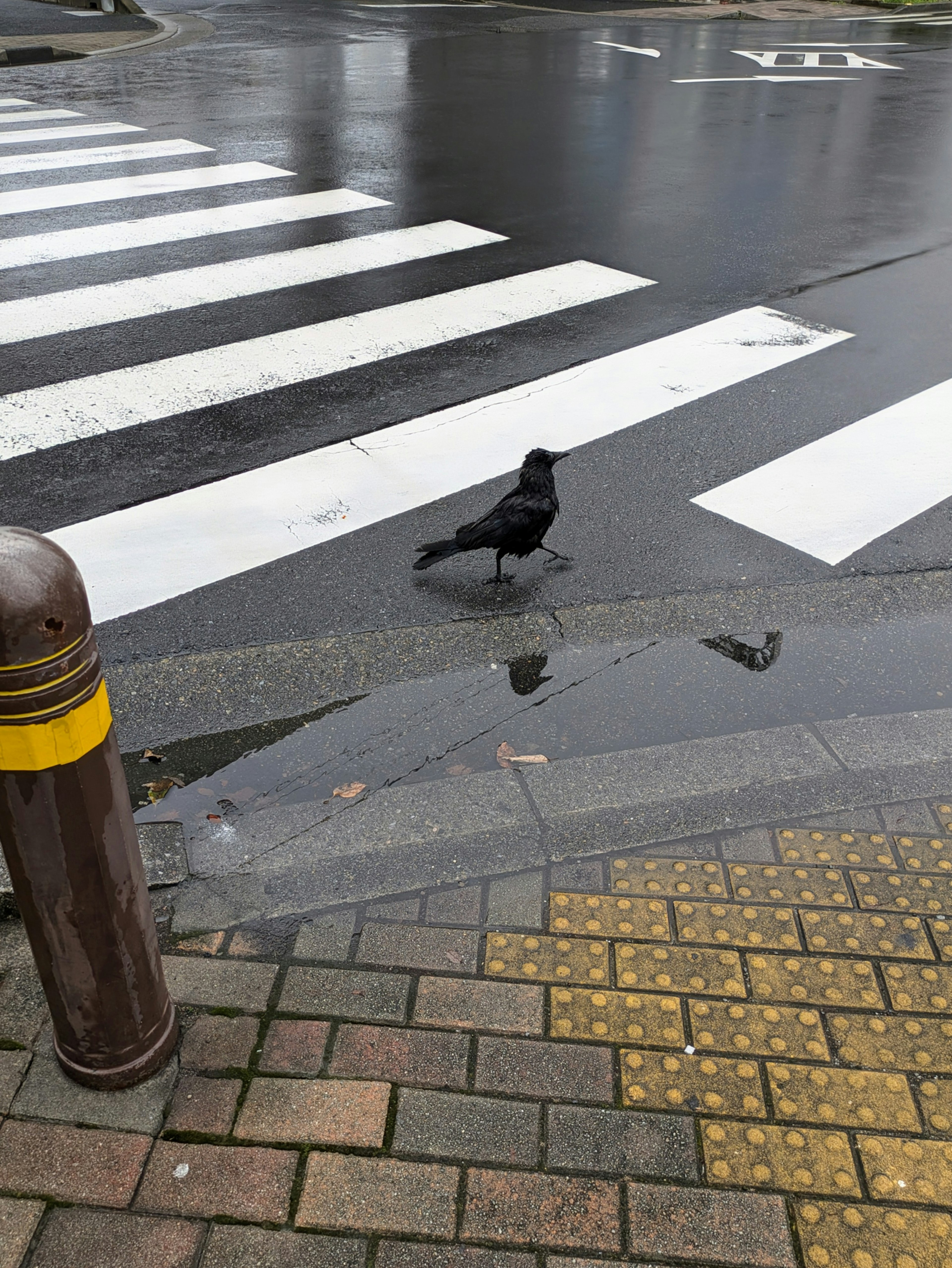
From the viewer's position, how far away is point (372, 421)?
6.06 meters

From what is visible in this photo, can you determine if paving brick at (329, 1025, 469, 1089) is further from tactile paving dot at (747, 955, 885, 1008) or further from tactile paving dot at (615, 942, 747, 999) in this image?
tactile paving dot at (747, 955, 885, 1008)

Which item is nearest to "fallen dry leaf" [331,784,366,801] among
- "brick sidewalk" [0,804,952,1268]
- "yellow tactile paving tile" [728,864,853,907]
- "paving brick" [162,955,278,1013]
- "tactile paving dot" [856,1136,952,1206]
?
"brick sidewalk" [0,804,952,1268]

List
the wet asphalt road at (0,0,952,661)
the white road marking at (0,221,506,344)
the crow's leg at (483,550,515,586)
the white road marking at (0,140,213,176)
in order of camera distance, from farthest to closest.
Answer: the white road marking at (0,140,213,176) → the white road marking at (0,221,506,344) → the wet asphalt road at (0,0,952,661) → the crow's leg at (483,550,515,586)

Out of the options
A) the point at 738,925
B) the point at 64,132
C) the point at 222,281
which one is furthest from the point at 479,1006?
the point at 64,132

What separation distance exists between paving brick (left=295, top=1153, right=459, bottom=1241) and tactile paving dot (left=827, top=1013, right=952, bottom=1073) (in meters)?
1.07

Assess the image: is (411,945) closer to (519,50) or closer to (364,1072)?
(364,1072)

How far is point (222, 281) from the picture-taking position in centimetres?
791

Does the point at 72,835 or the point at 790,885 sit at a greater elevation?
the point at 72,835

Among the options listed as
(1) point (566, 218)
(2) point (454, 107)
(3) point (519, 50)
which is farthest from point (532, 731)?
(3) point (519, 50)

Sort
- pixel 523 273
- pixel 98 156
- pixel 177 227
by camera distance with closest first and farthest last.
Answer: pixel 523 273, pixel 177 227, pixel 98 156

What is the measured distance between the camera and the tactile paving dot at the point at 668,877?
10.4 ft

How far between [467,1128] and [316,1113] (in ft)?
1.21

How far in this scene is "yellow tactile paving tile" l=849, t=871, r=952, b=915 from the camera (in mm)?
3107

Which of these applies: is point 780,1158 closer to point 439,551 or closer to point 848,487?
point 439,551
